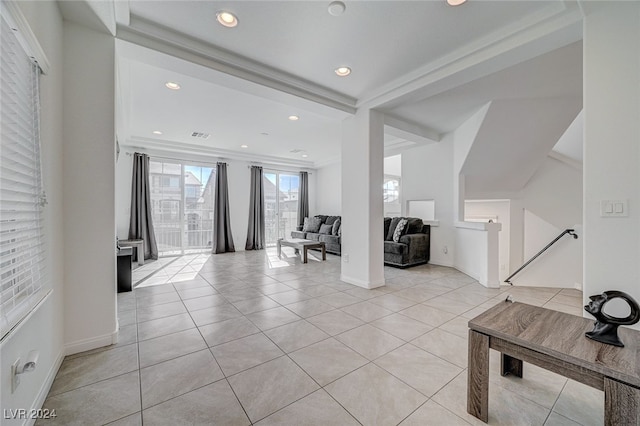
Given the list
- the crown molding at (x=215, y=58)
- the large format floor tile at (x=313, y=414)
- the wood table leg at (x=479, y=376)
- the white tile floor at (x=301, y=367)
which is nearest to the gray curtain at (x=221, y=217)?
the white tile floor at (x=301, y=367)

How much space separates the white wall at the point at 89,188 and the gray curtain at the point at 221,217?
15.6 feet

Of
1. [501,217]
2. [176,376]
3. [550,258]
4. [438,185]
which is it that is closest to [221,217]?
[438,185]

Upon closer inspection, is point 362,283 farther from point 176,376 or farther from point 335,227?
point 335,227

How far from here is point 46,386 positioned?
5.07ft

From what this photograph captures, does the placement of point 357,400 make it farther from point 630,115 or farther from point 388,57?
point 388,57

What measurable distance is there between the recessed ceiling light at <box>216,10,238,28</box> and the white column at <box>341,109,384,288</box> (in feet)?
6.53

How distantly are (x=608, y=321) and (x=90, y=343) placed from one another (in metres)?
3.29

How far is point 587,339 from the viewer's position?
4.04 feet

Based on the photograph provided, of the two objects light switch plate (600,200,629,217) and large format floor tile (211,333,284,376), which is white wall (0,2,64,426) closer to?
large format floor tile (211,333,284,376)

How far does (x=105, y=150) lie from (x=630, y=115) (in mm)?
3693

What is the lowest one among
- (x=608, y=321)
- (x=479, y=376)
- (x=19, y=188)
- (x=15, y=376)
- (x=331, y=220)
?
(x=479, y=376)

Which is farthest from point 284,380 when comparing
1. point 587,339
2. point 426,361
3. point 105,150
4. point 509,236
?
point 509,236

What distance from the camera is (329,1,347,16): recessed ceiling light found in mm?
1905

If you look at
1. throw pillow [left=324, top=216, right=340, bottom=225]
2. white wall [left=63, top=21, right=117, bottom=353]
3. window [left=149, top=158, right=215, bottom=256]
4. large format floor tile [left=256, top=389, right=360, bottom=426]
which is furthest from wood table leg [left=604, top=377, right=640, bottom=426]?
window [left=149, top=158, right=215, bottom=256]
